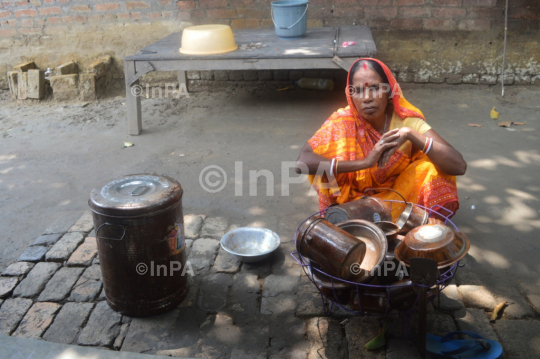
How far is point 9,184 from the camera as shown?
428 cm

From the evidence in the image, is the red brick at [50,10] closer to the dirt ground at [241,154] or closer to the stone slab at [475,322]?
the dirt ground at [241,154]

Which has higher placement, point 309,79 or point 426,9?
point 426,9

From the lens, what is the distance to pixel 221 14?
660 cm

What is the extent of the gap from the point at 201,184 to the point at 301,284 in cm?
171

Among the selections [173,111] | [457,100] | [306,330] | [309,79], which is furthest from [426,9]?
[306,330]

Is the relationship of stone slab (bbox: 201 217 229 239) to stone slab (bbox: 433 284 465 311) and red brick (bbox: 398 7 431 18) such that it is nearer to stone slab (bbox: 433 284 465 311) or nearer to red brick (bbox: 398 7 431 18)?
stone slab (bbox: 433 284 465 311)

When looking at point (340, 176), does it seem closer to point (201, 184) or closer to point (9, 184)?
point (201, 184)

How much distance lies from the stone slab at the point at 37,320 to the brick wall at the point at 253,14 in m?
4.99

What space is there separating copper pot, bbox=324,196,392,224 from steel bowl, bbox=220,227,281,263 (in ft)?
1.88

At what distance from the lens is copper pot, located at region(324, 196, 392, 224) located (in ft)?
8.45

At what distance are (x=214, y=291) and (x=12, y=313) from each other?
1.12 meters

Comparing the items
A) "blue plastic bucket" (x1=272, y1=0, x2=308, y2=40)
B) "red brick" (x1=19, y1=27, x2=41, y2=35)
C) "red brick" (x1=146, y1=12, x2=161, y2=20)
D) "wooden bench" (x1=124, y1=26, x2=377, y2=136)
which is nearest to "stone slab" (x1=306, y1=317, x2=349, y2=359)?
"wooden bench" (x1=124, y1=26, x2=377, y2=136)

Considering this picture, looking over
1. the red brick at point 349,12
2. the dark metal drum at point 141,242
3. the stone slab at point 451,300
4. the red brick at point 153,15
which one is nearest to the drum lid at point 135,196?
the dark metal drum at point 141,242

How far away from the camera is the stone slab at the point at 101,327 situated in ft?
7.92
